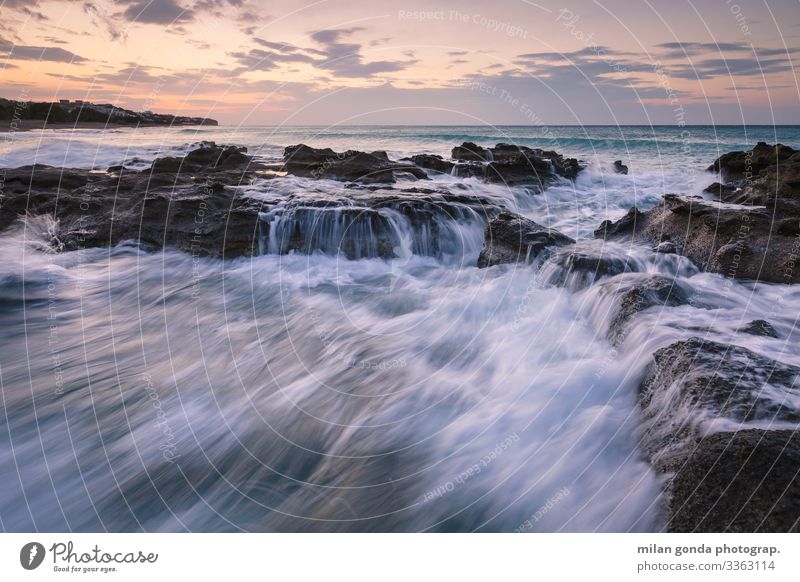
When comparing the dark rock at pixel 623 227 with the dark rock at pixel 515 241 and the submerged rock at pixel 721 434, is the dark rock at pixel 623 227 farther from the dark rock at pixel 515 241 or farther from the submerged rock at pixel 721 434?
the submerged rock at pixel 721 434

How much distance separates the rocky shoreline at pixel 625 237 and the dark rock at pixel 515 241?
0.03 m

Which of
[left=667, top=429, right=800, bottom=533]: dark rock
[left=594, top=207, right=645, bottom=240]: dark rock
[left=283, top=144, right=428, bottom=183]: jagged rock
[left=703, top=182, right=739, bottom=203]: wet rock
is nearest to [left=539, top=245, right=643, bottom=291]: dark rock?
[left=594, top=207, right=645, bottom=240]: dark rock

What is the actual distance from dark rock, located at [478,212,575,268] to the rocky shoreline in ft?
Result: 0.08

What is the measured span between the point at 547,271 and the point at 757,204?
4822 millimetres

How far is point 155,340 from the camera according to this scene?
257 inches

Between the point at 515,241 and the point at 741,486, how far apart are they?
18.3 feet

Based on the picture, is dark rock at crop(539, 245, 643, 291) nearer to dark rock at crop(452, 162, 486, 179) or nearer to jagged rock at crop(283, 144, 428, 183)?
jagged rock at crop(283, 144, 428, 183)

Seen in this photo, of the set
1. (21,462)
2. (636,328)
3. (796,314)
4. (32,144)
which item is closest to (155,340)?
(21,462)

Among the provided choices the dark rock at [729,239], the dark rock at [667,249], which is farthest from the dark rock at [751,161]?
the dark rock at [667,249]

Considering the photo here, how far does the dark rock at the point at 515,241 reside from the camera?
7.66 m

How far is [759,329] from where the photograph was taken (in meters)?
4.88

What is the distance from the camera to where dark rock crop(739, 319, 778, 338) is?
4840 millimetres

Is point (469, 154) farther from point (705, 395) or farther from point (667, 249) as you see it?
point (705, 395)

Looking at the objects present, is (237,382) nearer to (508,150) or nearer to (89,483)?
(89,483)
